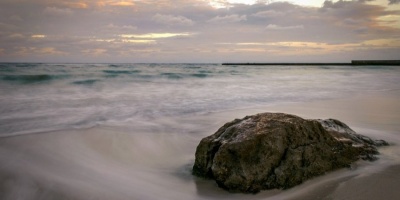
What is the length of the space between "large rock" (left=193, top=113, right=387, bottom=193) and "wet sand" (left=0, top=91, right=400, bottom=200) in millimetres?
101

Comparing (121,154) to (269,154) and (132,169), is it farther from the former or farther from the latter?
(269,154)

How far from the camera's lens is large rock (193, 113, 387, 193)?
9.27 feet

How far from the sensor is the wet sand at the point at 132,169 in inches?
110

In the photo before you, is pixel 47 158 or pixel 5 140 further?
pixel 5 140

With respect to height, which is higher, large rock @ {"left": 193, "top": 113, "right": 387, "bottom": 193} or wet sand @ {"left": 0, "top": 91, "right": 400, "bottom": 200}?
large rock @ {"left": 193, "top": 113, "right": 387, "bottom": 193}

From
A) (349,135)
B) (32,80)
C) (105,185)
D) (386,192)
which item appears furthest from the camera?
(32,80)

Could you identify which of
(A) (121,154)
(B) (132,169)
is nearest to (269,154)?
(B) (132,169)

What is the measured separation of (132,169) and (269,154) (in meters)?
1.63

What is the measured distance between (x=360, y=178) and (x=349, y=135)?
1007mm

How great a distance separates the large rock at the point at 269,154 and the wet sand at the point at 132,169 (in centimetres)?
10

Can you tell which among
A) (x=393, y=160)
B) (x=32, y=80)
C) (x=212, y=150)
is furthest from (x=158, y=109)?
(x=32, y=80)

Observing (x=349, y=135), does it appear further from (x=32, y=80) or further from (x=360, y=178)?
(x=32, y=80)

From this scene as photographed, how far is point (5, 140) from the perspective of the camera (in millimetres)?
4633

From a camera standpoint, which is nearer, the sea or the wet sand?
the wet sand
